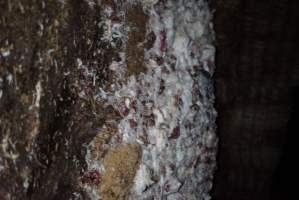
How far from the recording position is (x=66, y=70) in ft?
3.82

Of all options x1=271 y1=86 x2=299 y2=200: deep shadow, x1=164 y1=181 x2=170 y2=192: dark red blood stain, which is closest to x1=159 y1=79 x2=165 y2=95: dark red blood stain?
x1=164 y1=181 x2=170 y2=192: dark red blood stain

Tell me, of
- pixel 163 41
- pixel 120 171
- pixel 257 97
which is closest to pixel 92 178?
pixel 120 171

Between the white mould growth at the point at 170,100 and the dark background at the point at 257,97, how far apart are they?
5 cm

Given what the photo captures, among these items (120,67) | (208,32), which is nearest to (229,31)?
(208,32)

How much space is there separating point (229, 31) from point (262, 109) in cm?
25

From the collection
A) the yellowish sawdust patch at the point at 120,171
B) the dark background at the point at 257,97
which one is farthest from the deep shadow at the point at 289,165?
the yellowish sawdust patch at the point at 120,171

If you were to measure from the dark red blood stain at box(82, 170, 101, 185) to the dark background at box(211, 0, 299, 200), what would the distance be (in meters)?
0.40

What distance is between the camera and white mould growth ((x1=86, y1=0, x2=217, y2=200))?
1259 mm

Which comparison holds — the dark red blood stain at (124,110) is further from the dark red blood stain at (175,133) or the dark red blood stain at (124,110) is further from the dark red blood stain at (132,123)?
the dark red blood stain at (175,133)

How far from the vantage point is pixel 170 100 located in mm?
1304

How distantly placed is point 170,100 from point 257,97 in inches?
10.3

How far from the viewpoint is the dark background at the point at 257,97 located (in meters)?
1.27

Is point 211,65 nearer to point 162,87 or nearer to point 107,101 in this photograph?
point 162,87

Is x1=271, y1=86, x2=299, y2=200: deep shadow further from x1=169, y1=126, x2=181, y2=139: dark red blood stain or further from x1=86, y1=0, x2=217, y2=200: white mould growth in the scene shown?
x1=169, y1=126, x2=181, y2=139: dark red blood stain
